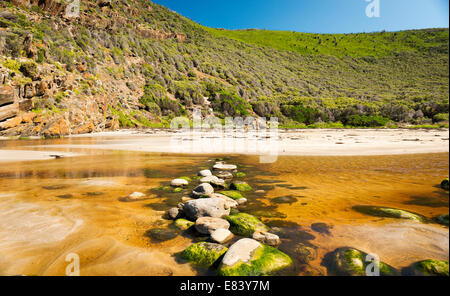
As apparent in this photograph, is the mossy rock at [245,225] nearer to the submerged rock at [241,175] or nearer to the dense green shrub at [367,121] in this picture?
the submerged rock at [241,175]

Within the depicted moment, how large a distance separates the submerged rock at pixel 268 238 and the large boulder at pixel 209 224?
681 mm

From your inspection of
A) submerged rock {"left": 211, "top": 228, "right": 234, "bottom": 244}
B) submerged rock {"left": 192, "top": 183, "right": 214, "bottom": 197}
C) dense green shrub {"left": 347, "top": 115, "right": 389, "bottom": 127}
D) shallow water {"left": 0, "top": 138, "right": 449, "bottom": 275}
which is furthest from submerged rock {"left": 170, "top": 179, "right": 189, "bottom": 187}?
dense green shrub {"left": 347, "top": 115, "right": 389, "bottom": 127}

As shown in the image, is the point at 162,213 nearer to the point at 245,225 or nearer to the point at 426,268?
the point at 245,225

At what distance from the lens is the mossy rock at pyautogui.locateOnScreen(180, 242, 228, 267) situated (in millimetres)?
3422

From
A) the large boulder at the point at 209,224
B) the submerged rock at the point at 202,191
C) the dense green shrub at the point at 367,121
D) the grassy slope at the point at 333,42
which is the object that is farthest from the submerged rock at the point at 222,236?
the grassy slope at the point at 333,42

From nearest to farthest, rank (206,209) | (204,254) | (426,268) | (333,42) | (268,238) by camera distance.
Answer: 1. (426,268)
2. (204,254)
3. (268,238)
4. (206,209)
5. (333,42)

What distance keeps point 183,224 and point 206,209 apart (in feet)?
1.92

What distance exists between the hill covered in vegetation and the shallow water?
90.3 inches

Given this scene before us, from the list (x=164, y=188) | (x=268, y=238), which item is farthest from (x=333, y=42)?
(x=268, y=238)

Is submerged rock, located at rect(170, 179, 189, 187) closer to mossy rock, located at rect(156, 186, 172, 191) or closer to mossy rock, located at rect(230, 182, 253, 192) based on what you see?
mossy rock, located at rect(156, 186, 172, 191)

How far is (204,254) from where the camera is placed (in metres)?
3.50

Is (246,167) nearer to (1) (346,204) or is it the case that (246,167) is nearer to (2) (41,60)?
(1) (346,204)

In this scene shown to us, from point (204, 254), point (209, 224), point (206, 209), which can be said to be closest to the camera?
point (204, 254)

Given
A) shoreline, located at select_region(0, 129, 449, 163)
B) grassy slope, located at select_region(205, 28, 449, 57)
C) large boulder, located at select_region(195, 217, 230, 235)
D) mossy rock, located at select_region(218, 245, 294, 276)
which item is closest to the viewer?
mossy rock, located at select_region(218, 245, 294, 276)
